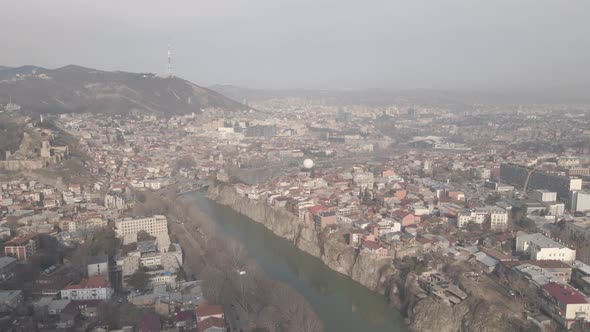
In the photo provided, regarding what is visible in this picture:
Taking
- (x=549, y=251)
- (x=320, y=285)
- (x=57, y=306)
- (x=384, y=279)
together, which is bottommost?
(x=320, y=285)

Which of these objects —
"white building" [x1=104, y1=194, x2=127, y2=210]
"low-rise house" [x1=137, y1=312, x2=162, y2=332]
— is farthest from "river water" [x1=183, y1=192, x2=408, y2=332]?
"white building" [x1=104, y1=194, x2=127, y2=210]

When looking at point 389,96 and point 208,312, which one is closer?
point 208,312

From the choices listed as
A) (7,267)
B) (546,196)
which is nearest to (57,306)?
(7,267)

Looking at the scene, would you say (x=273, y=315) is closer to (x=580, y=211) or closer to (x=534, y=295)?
(x=534, y=295)

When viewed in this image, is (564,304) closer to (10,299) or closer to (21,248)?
(10,299)

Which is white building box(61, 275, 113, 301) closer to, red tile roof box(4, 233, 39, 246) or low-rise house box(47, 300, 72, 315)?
low-rise house box(47, 300, 72, 315)

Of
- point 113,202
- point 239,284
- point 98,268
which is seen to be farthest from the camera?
point 113,202

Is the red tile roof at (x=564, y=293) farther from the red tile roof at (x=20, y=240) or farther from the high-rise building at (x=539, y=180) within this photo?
the red tile roof at (x=20, y=240)
